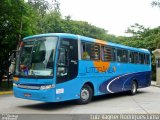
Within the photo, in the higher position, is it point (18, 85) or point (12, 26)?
point (12, 26)

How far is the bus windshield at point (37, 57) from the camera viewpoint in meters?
13.6

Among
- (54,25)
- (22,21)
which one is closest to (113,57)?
(22,21)

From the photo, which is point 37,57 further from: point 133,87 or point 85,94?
point 133,87

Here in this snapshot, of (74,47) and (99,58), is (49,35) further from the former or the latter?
(99,58)

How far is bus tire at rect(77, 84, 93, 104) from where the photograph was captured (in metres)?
15.3

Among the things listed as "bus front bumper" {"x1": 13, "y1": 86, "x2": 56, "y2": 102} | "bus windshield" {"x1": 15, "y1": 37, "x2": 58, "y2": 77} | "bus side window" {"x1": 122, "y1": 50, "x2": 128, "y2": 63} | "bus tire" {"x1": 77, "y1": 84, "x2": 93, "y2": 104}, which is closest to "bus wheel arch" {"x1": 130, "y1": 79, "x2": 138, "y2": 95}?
"bus side window" {"x1": 122, "y1": 50, "x2": 128, "y2": 63}

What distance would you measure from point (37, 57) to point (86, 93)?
3065mm

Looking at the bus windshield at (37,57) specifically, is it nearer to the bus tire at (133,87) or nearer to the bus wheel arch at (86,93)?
the bus wheel arch at (86,93)

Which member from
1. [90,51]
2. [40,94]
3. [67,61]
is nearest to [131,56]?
[90,51]

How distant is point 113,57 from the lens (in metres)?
18.3

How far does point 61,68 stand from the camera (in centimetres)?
1381

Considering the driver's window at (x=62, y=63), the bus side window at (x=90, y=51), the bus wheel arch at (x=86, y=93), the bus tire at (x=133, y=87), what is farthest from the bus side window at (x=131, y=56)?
the driver's window at (x=62, y=63)

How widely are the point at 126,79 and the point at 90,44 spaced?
15.3 ft

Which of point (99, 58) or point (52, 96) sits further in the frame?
point (99, 58)
